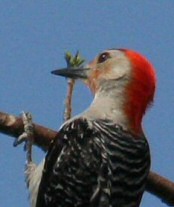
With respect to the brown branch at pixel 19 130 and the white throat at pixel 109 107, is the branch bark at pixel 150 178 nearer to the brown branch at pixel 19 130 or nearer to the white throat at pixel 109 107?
the brown branch at pixel 19 130

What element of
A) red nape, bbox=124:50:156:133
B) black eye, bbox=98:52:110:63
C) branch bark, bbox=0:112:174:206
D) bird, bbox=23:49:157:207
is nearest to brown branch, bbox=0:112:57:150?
branch bark, bbox=0:112:174:206

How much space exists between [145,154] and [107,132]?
431 mm

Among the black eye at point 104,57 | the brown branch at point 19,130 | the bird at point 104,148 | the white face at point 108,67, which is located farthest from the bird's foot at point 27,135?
the black eye at point 104,57

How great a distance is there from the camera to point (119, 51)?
6.48 meters

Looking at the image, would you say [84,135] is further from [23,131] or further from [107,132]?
[23,131]

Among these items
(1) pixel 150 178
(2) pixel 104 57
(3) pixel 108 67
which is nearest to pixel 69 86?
(1) pixel 150 178

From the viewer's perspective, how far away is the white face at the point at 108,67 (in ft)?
20.6

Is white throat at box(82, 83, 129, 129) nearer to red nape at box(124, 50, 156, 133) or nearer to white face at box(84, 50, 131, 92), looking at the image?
red nape at box(124, 50, 156, 133)

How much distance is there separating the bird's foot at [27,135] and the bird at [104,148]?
158 mm

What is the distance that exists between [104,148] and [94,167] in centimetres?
25

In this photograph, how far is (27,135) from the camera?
5.20 meters

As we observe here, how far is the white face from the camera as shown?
20.6 ft

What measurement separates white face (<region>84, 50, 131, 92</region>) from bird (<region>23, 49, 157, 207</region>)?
0.03 ft

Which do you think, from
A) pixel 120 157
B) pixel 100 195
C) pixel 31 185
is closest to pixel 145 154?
pixel 120 157
